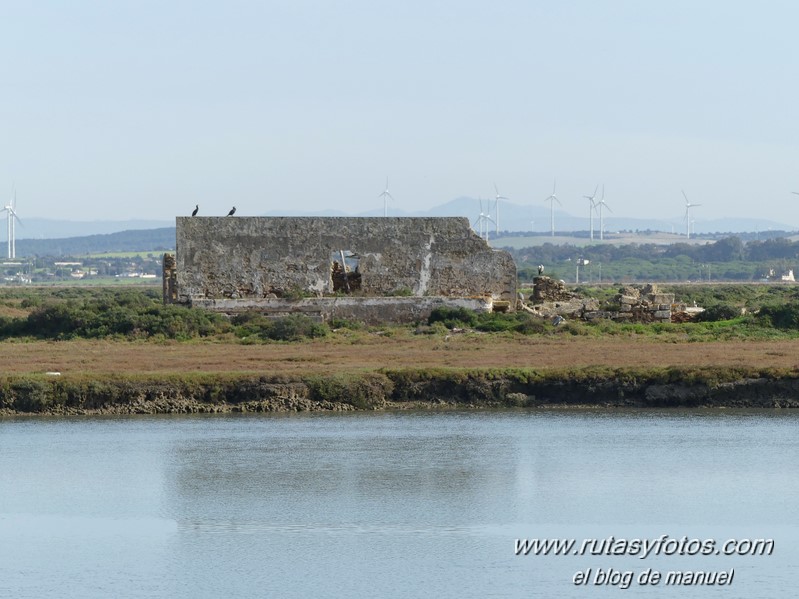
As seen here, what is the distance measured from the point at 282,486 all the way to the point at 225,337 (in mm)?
12517

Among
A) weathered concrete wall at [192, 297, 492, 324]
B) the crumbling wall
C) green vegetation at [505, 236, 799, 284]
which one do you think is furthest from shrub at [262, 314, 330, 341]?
green vegetation at [505, 236, 799, 284]

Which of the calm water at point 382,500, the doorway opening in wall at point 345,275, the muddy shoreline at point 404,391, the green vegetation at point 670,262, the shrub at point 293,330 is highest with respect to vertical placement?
the doorway opening in wall at point 345,275

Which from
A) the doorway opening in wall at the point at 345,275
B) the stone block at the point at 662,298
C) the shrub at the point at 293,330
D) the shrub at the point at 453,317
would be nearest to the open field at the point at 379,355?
the shrub at the point at 293,330

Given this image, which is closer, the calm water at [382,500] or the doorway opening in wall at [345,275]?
the calm water at [382,500]

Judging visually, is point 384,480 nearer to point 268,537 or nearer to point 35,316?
point 268,537

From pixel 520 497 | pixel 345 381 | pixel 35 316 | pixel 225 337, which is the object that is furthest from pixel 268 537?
pixel 35 316

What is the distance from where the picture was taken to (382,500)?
16.1 m

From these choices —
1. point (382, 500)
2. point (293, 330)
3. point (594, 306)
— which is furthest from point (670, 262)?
point (382, 500)

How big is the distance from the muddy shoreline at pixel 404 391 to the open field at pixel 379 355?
1.95 ft

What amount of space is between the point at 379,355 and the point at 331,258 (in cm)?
753

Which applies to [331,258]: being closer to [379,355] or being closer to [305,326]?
[305,326]

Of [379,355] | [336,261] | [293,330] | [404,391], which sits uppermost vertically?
[336,261]

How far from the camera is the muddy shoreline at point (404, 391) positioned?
2223 centimetres

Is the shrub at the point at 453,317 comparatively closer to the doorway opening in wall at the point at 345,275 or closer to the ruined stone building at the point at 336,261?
the ruined stone building at the point at 336,261
